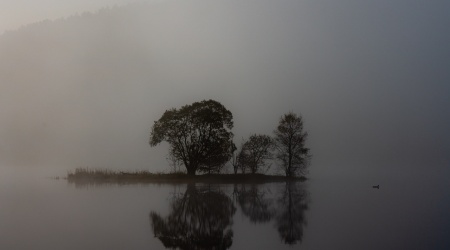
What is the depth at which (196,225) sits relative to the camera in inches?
781

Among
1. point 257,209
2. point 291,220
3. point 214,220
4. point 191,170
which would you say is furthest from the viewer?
point 191,170

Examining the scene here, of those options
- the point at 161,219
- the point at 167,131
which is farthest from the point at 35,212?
the point at 167,131

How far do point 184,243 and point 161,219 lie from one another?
605 cm

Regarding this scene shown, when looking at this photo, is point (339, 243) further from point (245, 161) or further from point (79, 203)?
point (245, 161)

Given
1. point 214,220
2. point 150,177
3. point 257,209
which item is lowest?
point 214,220

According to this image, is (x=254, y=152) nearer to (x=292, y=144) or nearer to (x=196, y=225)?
(x=292, y=144)

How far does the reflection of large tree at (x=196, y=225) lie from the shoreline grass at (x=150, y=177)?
30651mm

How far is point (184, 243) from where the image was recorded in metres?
15.8

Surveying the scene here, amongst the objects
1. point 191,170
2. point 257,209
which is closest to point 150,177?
point 191,170

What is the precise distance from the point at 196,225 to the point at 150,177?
144 ft

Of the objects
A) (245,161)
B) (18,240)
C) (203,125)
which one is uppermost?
(203,125)

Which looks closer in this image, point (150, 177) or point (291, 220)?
point (291, 220)

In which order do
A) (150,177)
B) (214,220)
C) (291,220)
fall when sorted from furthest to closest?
(150,177) < (291,220) < (214,220)

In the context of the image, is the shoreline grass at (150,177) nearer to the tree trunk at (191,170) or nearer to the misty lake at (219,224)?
the tree trunk at (191,170)
